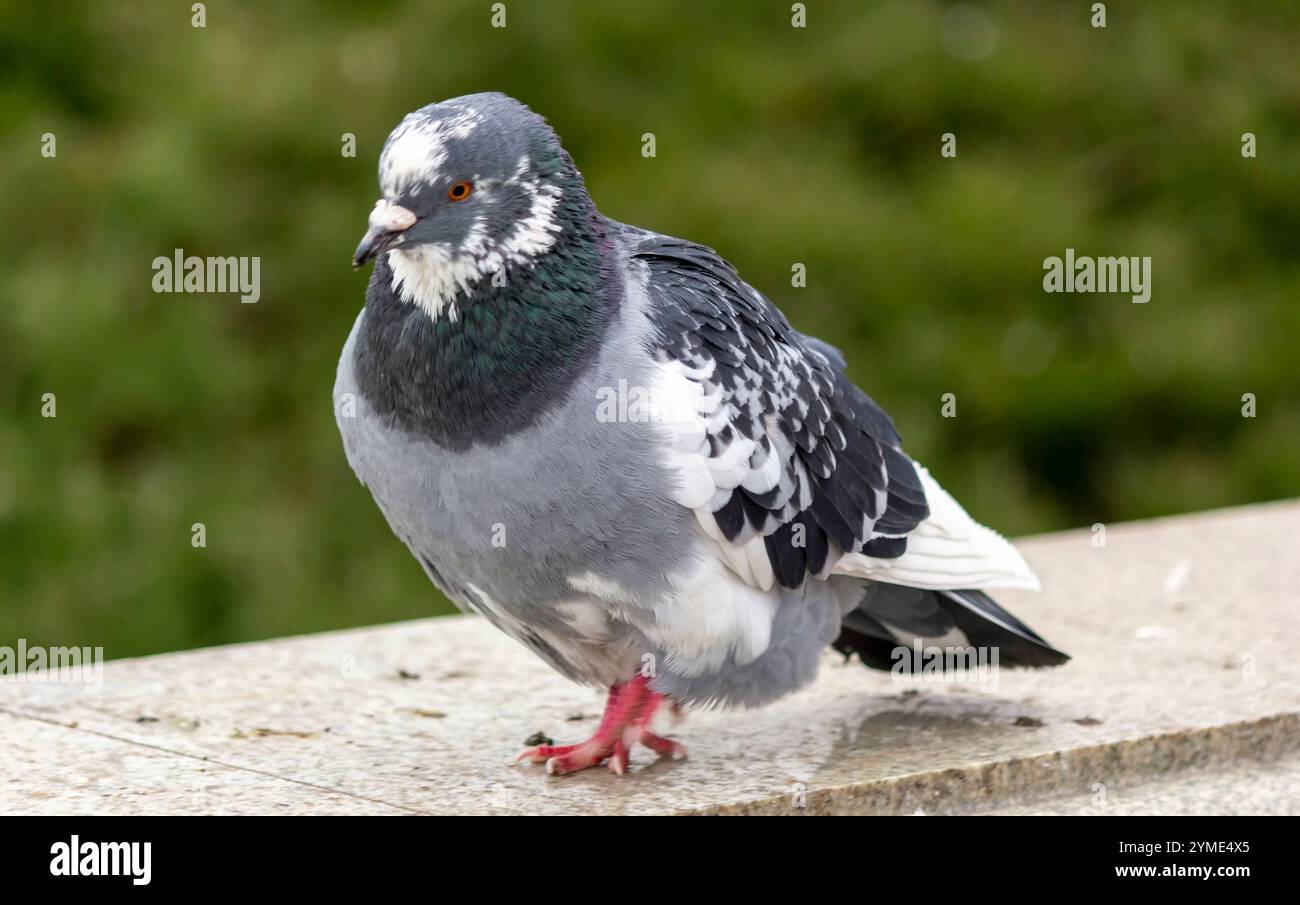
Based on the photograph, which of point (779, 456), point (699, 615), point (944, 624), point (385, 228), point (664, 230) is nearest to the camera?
point (385, 228)

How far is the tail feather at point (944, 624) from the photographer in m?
4.91

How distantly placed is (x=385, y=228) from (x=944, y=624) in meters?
2.02

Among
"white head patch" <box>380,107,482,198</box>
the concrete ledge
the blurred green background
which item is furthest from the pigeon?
the blurred green background

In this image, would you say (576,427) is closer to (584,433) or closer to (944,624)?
(584,433)

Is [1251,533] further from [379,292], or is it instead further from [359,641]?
[379,292]

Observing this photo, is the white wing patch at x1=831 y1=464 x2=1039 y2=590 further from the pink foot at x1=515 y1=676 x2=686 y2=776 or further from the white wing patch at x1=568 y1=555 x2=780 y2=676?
the pink foot at x1=515 y1=676 x2=686 y2=776

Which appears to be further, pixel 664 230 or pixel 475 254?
pixel 664 230

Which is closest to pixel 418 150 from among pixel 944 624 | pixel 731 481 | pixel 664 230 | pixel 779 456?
pixel 731 481

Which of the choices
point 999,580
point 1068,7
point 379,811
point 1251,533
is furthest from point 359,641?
point 1068,7

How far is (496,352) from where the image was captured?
4051 mm

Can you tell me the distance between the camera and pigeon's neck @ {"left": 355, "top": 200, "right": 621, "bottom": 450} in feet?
13.3

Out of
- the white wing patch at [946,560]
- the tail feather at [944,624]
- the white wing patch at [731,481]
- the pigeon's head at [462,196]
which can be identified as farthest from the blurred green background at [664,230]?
the pigeon's head at [462,196]

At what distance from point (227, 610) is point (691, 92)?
4.97m

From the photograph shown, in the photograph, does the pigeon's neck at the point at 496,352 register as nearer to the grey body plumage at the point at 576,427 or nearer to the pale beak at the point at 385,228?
the grey body plumage at the point at 576,427
